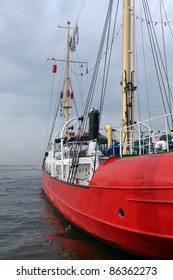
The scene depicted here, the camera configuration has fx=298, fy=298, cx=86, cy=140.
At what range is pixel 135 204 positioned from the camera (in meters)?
5.97

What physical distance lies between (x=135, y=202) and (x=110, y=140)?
5189 millimetres

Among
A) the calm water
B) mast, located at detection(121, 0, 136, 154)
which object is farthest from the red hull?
mast, located at detection(121, 0, 136, 154)

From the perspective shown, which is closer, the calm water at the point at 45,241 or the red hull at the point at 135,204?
the red hull at the point at 135,204

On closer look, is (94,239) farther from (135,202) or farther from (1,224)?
(1,224)

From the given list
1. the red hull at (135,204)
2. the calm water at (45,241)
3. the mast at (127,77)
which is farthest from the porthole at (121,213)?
the mast at (127,77)

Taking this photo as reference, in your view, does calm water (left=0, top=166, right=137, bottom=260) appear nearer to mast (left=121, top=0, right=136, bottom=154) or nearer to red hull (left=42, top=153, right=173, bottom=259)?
red hull (left=42, top=153, right=173, bottom=259)

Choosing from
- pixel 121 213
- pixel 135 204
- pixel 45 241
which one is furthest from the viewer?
pixel 45 241

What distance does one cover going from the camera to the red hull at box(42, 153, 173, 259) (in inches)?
217

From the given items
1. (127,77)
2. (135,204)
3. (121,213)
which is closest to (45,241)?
(121,213)

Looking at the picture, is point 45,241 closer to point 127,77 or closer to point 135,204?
point 135,204

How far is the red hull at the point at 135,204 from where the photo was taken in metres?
5.50

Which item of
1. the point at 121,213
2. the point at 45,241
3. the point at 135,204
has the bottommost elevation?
the point at 45,241

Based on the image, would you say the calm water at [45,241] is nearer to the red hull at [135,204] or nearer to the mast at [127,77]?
the red hull at [135,204]
